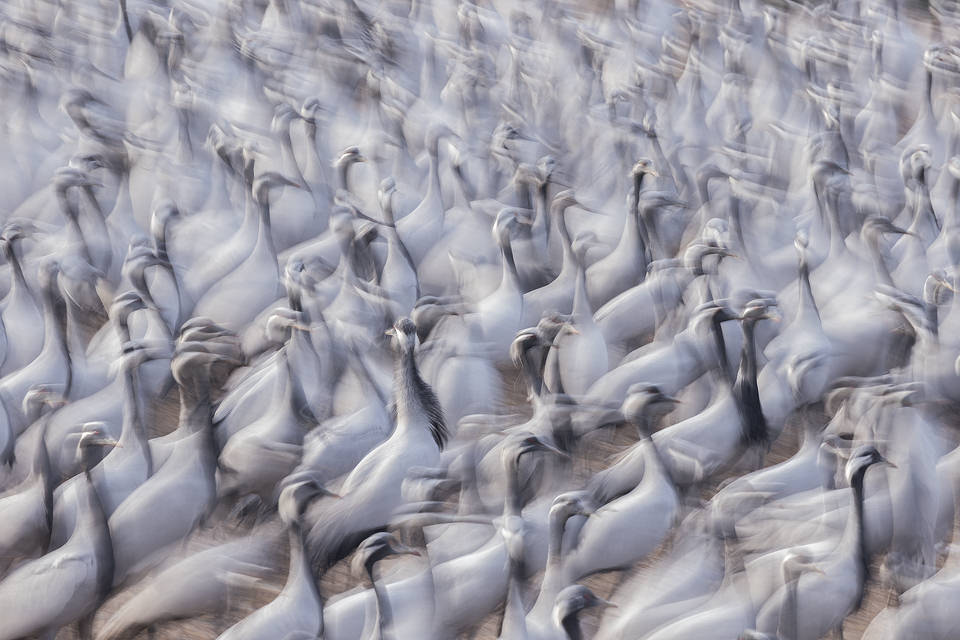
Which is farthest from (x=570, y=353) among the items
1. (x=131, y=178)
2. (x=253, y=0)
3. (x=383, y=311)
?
(x=253, y=0)

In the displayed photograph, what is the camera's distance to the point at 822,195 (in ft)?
23.4

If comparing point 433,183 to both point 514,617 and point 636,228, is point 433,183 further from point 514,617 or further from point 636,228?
point 514,617

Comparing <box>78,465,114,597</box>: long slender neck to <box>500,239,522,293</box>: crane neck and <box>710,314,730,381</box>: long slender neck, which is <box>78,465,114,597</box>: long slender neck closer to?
<box>500,239,522,293</box>: crane neck

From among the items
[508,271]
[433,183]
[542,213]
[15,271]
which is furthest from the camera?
[433,183]

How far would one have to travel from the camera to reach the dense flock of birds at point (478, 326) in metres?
4.71

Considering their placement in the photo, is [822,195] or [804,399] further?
[822,195]

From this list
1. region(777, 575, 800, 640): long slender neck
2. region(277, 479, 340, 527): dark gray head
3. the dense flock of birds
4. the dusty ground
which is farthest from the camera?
the dusty ground

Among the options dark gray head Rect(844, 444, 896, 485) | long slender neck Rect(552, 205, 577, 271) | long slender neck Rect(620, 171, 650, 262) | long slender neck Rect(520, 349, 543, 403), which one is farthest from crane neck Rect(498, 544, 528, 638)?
long slender neck Rect(620, 171, 650, 262)

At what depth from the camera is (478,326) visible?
627 cm

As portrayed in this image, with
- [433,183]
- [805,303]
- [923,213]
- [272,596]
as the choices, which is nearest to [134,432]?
[272,596]

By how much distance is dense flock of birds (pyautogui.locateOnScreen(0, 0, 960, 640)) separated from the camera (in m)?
4.71

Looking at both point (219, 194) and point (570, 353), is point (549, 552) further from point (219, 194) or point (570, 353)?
point (219, 194)

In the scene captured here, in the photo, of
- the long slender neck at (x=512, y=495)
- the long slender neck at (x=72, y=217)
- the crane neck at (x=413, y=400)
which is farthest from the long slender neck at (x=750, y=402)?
the long slender neck at (x=72, y=217)

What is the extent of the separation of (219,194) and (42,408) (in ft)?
7.71
